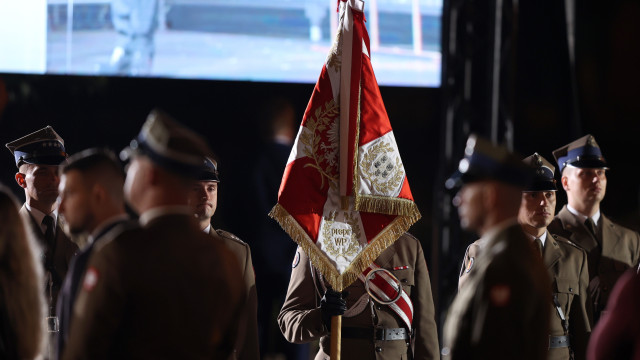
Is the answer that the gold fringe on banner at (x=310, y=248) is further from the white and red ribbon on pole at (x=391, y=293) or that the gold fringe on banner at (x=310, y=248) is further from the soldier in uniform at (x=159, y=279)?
the soldier in uniform at (x=159, y=279)

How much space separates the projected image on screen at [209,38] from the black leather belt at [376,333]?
2379mm

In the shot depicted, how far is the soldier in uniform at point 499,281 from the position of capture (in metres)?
2.02

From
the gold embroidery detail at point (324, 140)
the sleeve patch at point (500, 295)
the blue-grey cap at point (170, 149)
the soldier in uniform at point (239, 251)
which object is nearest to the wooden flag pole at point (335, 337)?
the soldier in uniform at point (239, 251)

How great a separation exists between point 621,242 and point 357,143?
1.91 m

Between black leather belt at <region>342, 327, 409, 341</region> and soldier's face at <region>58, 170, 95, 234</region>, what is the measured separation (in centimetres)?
147

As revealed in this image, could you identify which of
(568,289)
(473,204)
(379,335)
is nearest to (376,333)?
(379,335)

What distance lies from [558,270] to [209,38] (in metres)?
2.87

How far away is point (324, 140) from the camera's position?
3.51m

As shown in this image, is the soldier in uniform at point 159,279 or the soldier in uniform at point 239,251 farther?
the soldier in uniform at point 239,251

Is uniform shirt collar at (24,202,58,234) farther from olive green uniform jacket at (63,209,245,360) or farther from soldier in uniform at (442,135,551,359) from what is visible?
soldier in uniform at (442,135,551,359)

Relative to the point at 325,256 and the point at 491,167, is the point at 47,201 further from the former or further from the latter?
the point at 491,167

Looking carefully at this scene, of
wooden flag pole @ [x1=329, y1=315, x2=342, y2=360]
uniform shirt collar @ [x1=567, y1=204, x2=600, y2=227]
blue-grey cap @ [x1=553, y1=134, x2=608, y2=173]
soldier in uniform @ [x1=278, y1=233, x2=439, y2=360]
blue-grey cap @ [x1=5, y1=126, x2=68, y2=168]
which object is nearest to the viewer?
wooden flag pole @ [x1=329, y1=315, x2=342, y2=360]

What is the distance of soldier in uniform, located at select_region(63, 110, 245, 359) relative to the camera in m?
1.81

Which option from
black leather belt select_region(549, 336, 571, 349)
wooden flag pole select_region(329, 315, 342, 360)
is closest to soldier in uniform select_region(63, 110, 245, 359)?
wooden flag pole select_region(329, 315, 342, 360)
